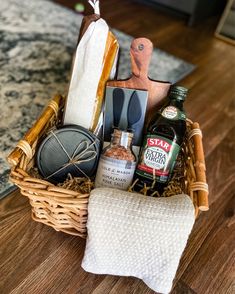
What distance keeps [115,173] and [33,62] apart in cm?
94

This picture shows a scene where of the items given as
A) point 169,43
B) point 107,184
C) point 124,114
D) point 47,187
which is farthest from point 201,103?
point 47,187

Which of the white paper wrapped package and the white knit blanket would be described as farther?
the white paper wrapped package

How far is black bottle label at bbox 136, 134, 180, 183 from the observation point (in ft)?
2.45

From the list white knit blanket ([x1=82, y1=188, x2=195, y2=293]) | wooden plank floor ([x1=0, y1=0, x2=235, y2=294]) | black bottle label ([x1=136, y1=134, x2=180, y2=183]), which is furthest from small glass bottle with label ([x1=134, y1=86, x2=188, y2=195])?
wooden plank floor ([x1=0, y1=0, x2=235, y2=294])

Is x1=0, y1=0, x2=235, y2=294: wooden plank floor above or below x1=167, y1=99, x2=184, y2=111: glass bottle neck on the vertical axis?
below

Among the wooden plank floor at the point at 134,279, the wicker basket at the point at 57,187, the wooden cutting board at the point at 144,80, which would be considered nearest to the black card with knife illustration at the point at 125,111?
the wooden cutting board at the point at 144,80

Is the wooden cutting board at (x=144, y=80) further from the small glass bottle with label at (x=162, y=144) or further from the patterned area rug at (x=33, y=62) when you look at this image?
the patterned area rug at (x=33, y=62)

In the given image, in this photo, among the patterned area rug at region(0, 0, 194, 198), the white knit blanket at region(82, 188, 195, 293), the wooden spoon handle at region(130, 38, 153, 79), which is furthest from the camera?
the patterned area rug at region(0, 0, 194, 198)

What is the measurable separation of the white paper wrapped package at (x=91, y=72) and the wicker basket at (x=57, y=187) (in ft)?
0.25

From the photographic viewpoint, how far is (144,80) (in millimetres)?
789

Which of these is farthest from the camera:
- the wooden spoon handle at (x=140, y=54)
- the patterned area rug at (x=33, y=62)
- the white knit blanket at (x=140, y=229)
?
the patterned area rug at (x=33, y=62)

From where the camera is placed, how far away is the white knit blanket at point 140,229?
25.0 inches

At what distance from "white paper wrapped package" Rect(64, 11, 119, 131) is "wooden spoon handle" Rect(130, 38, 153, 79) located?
56 mm

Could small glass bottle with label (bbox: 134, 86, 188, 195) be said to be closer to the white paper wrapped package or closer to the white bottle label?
the white bottle label
